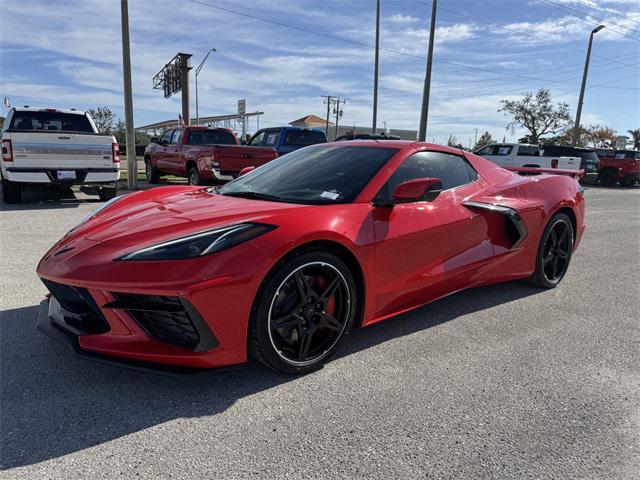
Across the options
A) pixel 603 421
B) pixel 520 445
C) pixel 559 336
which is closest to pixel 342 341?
pixel 520 445

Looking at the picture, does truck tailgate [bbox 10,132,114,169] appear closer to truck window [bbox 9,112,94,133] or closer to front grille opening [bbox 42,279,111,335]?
truck window [bbox 9,112,94,133]

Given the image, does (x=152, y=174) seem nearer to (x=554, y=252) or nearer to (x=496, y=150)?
(x=554, y=252)

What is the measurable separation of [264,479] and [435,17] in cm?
2189

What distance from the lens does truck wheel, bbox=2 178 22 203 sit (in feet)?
28.9

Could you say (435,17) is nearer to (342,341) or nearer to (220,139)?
(220,139)

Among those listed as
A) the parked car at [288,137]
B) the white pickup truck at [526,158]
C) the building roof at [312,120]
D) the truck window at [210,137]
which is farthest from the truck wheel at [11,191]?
the building roof at [312,120]

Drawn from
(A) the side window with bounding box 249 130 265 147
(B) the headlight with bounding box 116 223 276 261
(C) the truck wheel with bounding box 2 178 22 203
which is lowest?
(C) the truck wheel with bounding box 2 178 22 203

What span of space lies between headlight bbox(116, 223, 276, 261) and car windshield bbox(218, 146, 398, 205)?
57 centimetres

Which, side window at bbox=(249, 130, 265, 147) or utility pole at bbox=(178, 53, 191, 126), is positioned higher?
utility pole at bbox=(178, 53, 191, 126)

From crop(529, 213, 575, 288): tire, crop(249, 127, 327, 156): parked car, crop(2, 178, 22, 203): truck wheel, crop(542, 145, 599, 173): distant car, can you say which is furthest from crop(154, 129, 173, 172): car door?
crop(542, 145, 599, 173): distant car

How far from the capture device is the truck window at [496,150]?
19438mm

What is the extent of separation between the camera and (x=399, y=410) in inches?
96.0

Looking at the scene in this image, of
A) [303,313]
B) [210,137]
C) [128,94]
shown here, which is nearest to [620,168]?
[210,137]

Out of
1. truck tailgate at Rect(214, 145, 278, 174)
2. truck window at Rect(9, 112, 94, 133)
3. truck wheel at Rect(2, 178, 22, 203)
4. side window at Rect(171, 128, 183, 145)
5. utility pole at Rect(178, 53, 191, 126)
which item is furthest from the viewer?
utility pole at Rect(178, 53, 191, 126)
